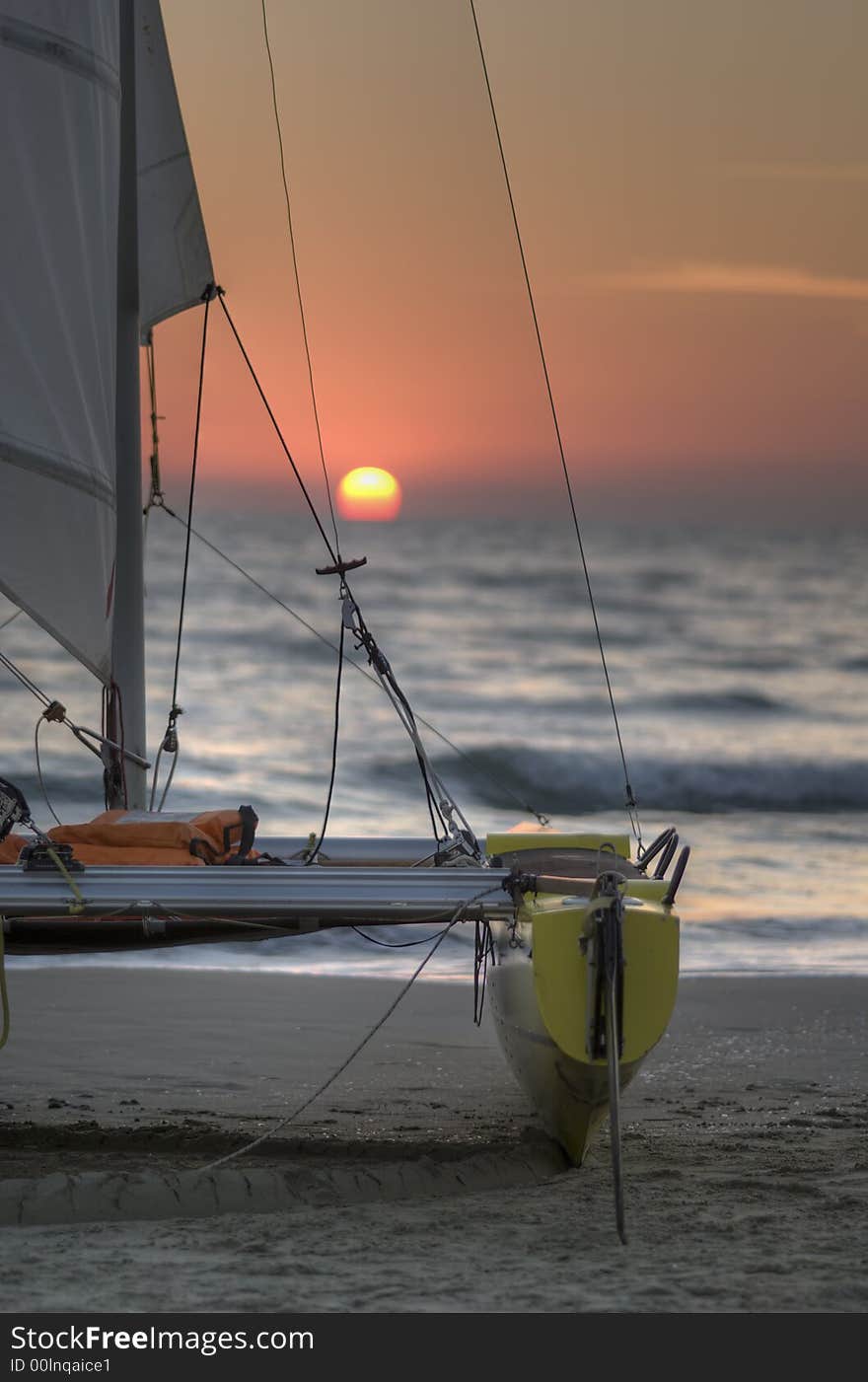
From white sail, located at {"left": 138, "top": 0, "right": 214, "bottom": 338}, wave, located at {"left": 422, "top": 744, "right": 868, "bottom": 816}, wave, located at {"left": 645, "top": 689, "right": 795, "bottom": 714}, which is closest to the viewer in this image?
white sail, located at {"left": 138, "top": 0, "right": 214, "bottom": 338}

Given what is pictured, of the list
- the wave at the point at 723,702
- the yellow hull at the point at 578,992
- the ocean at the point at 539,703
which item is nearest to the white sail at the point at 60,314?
the yellow hull at the point at 578,992

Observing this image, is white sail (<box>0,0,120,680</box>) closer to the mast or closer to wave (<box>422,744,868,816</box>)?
the mast

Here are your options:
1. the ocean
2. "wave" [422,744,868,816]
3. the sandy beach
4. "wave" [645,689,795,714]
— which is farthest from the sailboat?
"wave" [645,689,795,714]

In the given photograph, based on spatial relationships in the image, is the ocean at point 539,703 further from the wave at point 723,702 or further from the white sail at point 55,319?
the white sail at point 55,319

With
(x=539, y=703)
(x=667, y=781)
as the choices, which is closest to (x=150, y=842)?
(x=667, y=781)

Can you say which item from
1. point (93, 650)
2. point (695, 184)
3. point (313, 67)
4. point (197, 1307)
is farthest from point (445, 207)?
point (695, 184)

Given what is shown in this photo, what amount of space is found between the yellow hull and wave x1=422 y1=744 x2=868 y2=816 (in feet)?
37.1

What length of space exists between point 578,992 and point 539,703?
17.4 metres

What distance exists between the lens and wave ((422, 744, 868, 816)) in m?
16.7

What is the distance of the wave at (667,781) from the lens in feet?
54.6

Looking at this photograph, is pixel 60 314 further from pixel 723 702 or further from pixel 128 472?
pixel 723 702
